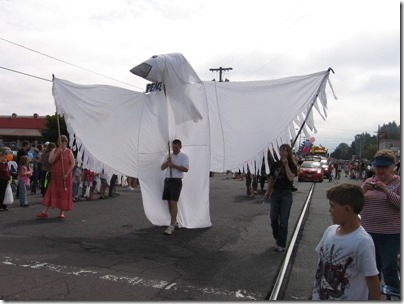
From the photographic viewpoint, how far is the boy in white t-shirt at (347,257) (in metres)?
2.71

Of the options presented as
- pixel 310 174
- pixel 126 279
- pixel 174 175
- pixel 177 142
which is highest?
pixel 177 142

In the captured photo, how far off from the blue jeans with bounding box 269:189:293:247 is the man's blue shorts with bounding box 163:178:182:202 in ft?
5.67

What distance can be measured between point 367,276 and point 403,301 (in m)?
1.41

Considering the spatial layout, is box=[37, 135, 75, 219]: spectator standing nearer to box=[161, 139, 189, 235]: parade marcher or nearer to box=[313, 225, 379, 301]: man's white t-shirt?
box=[161, 139, 189, 235]: parade marcher

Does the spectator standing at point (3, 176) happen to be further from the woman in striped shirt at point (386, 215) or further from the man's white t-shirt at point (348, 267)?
the man's white t-shirt at point (348, 267)

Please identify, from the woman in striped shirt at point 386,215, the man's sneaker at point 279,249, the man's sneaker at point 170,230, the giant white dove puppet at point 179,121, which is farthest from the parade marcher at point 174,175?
the woman in striped shirt at point 386,215

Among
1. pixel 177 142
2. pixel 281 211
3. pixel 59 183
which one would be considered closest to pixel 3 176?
pixel 59 183

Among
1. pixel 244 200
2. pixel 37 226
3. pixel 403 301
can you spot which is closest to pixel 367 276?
pixel 403 301

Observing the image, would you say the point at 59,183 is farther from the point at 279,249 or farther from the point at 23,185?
the point at 279,249

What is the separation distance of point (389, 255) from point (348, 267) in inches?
63.3

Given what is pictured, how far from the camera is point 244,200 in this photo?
1409 centimetres

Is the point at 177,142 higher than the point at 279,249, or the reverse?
the point at 177,142

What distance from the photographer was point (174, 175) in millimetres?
7547

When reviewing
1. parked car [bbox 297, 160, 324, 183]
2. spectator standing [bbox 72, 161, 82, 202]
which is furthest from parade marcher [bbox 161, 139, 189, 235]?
parked car [bbox 297, 160, 324, 183]
